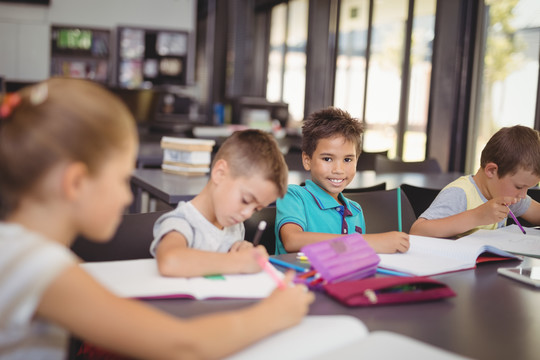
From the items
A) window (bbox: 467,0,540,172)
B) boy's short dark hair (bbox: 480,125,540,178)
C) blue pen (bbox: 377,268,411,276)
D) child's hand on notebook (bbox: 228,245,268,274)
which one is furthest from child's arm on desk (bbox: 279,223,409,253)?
window (bbox: 467,0,540,172)

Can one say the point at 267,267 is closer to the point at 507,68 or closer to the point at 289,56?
the point at 507,68

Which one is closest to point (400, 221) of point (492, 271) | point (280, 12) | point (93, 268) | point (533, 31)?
point (492, 271)

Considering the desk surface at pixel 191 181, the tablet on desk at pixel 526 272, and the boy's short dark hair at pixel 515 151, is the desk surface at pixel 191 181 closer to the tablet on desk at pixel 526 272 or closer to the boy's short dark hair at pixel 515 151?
the boy's short dark hair at pixel 515 151

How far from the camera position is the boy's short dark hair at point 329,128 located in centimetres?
182

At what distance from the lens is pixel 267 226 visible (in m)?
1.83

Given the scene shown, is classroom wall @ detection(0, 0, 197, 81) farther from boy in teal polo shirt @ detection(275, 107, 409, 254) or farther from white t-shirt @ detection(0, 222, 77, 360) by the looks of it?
white t-shirt @ detection(0, 222, 77, 360)

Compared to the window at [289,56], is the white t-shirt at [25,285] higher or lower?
lower

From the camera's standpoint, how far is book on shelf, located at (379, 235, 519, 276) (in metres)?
1.24

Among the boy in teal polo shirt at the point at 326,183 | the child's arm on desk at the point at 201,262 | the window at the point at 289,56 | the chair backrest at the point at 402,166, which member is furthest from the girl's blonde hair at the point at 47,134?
the window at the point at 289,56

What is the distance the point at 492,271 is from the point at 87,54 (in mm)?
9360

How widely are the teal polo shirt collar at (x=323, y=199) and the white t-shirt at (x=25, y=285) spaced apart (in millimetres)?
1183

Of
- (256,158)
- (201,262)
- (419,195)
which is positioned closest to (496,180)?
(419,195)

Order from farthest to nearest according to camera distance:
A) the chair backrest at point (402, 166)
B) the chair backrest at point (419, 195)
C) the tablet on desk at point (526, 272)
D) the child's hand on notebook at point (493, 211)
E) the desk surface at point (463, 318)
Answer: the chair backrest at point (402, 166) → the chair backrest at point (419, 195) → the child's hand on notebook at point (493, 211) → the tablet on desk at point (526, 272) → the desk surface at point (463, 318)

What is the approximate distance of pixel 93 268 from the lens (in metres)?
1.10
